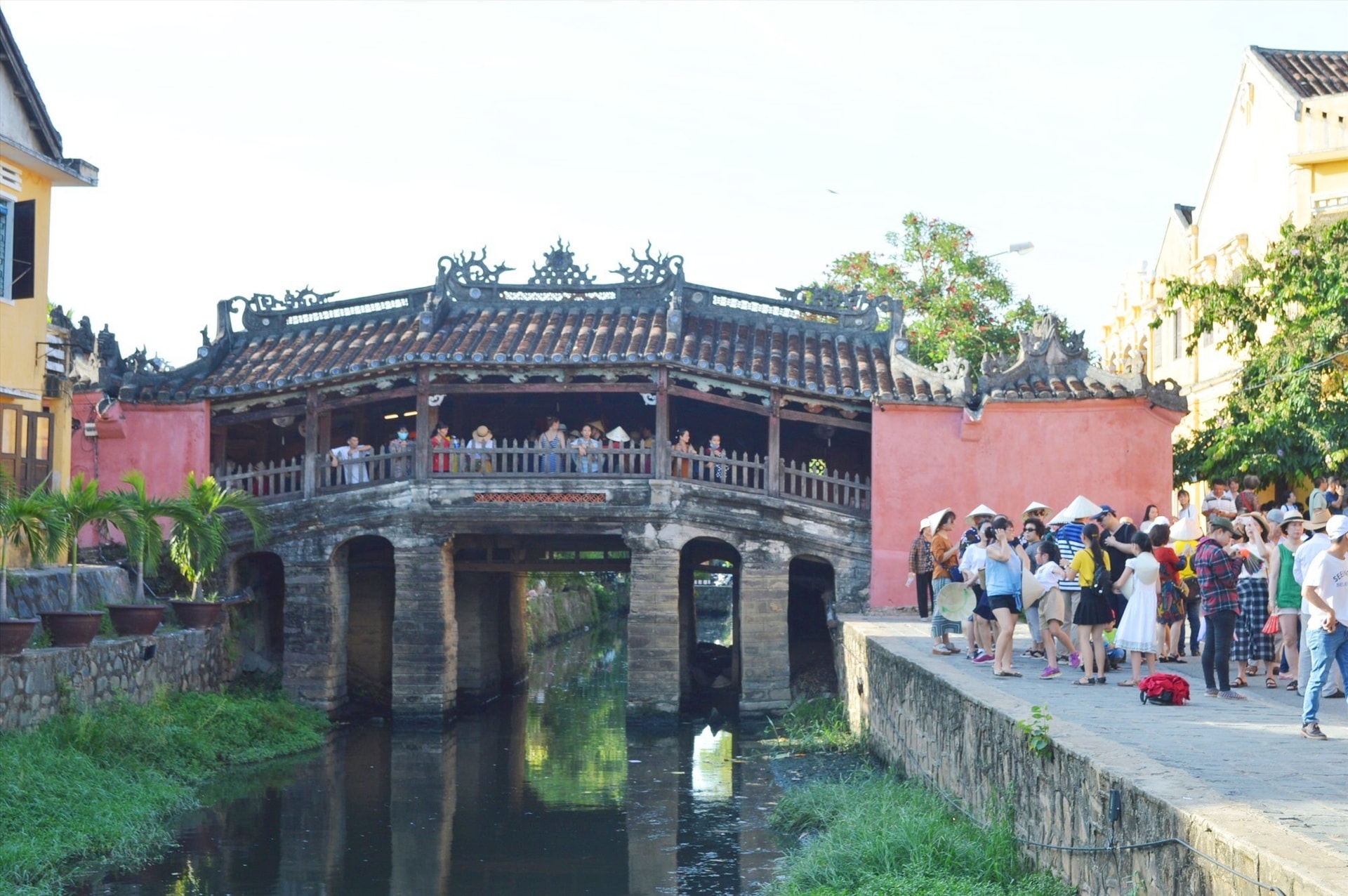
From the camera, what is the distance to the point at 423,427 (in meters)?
22.0

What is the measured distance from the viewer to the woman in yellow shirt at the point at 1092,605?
12453 mm

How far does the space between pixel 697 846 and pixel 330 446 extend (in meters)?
13.4

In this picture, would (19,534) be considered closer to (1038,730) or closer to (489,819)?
(489,819)

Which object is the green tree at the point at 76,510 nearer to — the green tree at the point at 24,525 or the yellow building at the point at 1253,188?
the green tree at the point at 24,525

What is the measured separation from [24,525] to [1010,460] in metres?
13.5

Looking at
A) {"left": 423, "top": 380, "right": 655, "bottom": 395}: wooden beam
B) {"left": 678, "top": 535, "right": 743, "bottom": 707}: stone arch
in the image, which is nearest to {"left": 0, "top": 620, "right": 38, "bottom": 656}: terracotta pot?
{"left": 423, "top": 380, "right": 655, "bottom": 395}: wooden beam

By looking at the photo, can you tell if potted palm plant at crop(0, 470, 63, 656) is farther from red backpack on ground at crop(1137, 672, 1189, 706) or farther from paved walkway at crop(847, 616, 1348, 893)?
red backpack on ground at crop(1137, 672, 1189, 706)

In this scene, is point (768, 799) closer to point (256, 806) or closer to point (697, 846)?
point (697, 846)

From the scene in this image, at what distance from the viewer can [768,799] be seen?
15.6m

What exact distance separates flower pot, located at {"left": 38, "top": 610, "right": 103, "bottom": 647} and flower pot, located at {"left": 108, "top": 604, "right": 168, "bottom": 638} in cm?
191

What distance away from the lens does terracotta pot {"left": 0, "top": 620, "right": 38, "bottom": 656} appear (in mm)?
13992

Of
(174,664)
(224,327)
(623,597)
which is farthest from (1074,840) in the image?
(623,597)

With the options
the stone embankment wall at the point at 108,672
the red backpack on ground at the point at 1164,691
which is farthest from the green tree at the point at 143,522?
the red backpack on ground at the point at 1164,691

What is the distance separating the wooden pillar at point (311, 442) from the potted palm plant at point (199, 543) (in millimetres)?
1391
